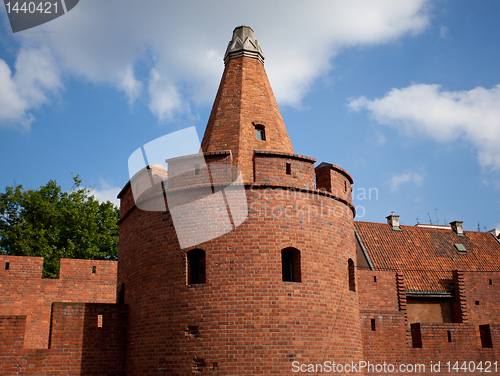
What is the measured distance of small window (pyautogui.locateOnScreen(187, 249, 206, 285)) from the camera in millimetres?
10492

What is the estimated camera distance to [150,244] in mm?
11070

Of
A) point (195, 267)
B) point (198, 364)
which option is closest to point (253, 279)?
point (195, 267)

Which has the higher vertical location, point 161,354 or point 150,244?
point 150,244

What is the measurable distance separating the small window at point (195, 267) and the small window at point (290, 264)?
5.96ft

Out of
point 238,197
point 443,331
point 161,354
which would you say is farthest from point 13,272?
point 443,331

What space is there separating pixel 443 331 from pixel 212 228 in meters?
8.31

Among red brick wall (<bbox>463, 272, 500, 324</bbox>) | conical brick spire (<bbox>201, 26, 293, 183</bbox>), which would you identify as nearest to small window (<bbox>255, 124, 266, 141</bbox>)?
conical brick spire (<bbox>201, 26, 293, 183</bbox>)

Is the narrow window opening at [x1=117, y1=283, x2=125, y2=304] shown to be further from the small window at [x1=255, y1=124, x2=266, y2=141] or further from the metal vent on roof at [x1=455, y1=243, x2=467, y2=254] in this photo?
the metal vent on roof at [x1=455, y1=243, x2=467, y2=254]

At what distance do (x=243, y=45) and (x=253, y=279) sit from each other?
25.5 ft

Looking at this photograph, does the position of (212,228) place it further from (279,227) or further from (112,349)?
(112,349)

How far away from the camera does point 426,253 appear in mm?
20891

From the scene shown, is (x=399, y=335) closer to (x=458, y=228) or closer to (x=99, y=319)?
(x=99, y=319)

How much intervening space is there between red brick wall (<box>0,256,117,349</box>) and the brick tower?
5699 millimetres

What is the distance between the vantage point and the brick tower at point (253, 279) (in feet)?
31.8
